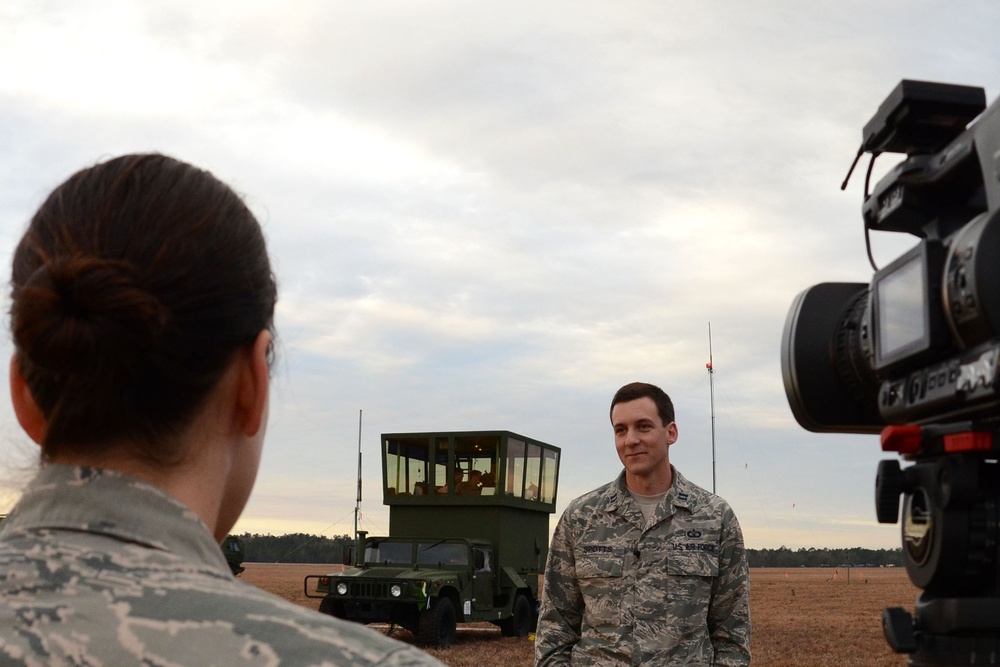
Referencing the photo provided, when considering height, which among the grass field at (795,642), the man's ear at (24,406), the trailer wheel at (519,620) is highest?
the man's ear at (24,406)

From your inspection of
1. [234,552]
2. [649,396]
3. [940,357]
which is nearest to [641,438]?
[649,396]

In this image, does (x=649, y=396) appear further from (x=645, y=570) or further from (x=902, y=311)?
Answer: (x=902, y=311)

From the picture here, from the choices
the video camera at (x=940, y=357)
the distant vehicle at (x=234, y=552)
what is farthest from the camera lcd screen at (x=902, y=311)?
the distant vehicle at (x=234, y=552)

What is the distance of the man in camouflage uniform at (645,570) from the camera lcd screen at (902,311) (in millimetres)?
2178

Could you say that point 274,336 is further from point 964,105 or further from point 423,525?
point 423,525

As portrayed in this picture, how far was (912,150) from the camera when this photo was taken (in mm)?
2041

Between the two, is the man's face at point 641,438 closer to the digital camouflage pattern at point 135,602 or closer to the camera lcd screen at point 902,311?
the camera lcd screen at point 902,311

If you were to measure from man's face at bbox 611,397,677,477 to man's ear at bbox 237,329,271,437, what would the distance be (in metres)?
3.20

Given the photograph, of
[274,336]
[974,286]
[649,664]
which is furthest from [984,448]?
[649,664]

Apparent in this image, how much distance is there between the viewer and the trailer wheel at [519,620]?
711 inches

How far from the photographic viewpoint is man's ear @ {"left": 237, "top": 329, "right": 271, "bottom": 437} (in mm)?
1067

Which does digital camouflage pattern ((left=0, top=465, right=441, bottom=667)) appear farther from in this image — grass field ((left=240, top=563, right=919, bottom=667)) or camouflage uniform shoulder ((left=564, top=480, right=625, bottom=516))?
grass field ((left=240, top=563, right=919, bottom=667))

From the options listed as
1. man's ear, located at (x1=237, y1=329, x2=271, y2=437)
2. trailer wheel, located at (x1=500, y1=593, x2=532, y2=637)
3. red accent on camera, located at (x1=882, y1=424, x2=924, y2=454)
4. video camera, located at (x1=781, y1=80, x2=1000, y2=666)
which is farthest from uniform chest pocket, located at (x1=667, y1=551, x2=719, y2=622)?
trailer wheel, located at (x1=500, y1=593, x2=532, y2=637)

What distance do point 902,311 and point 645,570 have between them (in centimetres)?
233
